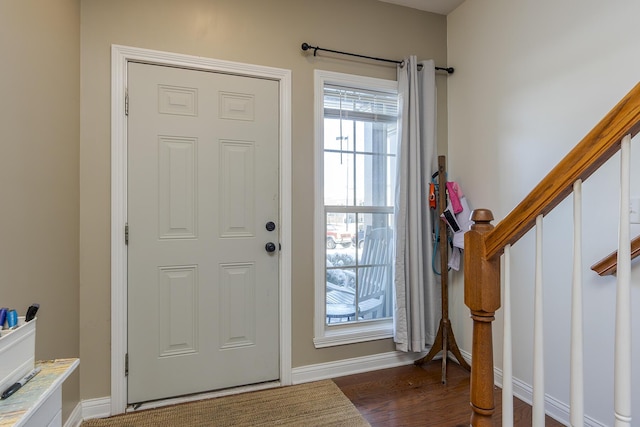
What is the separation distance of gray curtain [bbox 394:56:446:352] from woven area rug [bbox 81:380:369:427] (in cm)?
70

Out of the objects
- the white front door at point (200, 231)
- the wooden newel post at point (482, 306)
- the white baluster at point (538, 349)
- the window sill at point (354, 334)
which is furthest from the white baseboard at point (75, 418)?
the white baluster at point (538, 349)

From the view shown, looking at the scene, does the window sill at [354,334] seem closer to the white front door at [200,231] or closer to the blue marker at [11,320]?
the white front door at [200,231]

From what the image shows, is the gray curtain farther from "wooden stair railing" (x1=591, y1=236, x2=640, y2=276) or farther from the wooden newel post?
the wooden newel post

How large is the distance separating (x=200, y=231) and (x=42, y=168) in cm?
85

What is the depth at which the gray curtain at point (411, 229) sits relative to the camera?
243 cm

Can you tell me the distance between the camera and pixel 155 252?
204cm

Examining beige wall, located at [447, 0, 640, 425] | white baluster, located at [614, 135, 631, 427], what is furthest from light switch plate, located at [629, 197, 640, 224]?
white baluster, located at [614, 135, 631, 427]

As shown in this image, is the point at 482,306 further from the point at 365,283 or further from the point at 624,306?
the point at 365,283

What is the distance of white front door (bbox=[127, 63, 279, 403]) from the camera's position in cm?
201

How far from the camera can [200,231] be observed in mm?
2113

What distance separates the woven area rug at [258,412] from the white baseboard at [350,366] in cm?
14

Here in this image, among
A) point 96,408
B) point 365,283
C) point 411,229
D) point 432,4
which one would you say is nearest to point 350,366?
point 365,283

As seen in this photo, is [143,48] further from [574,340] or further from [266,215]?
[574,340]

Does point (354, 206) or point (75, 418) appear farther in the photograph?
point (354, 206)
